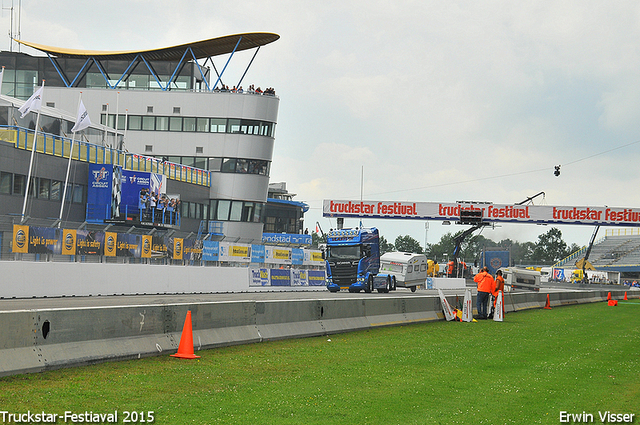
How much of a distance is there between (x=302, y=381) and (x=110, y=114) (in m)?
58.9

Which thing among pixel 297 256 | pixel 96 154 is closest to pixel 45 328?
pixel 297 256

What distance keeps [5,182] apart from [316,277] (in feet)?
65.9

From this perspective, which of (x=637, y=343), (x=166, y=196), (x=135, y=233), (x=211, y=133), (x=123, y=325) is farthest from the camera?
(x=211, y=133)

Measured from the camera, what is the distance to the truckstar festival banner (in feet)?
232

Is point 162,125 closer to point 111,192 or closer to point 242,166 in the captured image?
point 242,166

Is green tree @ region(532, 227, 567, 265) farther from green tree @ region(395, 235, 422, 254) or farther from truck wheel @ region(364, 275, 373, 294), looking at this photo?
truck wheel @ region(364, 275, 373, 294)

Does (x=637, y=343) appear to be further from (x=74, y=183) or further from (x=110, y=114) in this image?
(x=110, y=114)

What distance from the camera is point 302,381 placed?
9.54m

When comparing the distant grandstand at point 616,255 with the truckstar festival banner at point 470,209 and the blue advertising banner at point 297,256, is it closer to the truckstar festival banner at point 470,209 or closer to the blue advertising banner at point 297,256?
the truckstar festival banner at point 470,209

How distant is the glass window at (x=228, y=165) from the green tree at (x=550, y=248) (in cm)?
13224

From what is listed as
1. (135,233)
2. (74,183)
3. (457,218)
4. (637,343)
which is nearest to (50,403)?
(637,343)

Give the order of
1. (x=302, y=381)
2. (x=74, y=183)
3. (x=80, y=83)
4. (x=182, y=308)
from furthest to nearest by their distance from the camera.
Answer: (x=80, y=83)
(x=74, y=183)
(x=182, y=308)
(x=302, y=381)

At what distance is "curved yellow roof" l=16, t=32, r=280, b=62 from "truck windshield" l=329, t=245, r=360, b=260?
27783 millimetres

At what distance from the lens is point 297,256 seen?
153 feet
